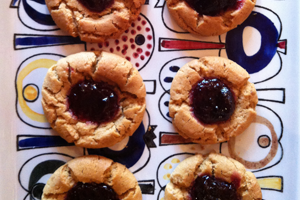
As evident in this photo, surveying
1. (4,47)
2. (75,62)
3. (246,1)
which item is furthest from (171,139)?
(4,47)

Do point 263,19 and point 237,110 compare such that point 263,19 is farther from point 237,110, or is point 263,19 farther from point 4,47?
point 4,47

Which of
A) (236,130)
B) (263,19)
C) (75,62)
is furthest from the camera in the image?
(263,19)

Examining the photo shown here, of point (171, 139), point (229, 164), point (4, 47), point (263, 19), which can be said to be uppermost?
point (263, 19)

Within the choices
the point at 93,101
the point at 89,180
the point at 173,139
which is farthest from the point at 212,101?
the point at 89,180

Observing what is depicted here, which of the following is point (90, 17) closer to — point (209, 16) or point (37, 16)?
point (37, 16)

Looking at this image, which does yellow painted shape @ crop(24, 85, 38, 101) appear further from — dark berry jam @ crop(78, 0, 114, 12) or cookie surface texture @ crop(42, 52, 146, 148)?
dark berry jam @ crop(78, 0, 114, 12)

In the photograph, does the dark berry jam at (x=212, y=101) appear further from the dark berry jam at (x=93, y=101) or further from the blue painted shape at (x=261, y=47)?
the dark berry jam at (x=93, y=101)
